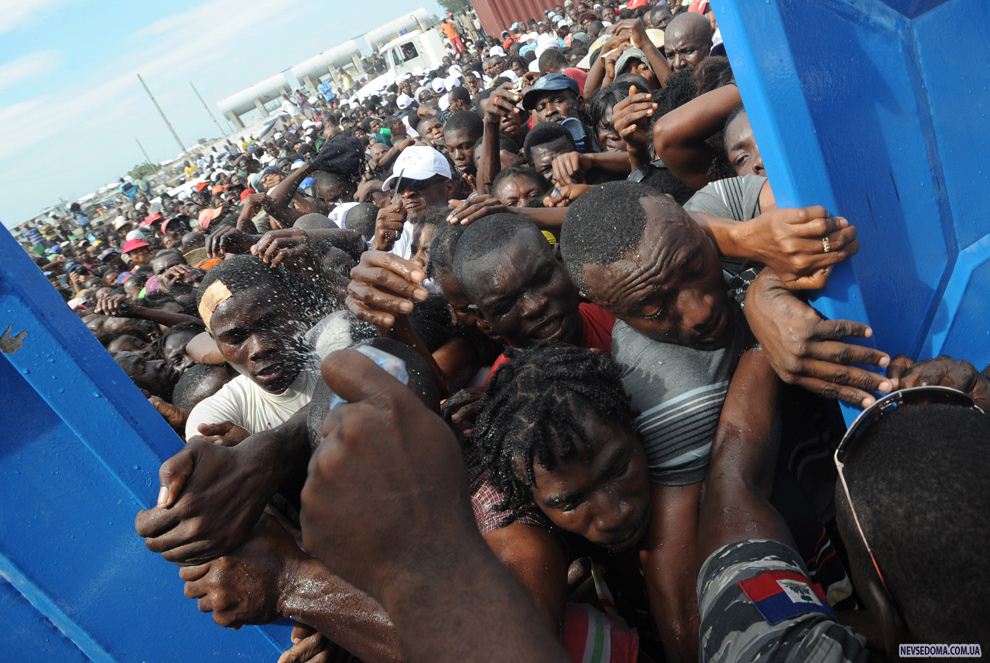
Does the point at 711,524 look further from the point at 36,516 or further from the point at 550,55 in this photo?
the point at 550,55

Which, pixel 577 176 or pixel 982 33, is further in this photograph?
pixel 577 176

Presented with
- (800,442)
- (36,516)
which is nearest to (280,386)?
(36,516)

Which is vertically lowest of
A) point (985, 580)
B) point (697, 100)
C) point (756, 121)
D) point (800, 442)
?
point (800, 442)

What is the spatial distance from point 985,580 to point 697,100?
2.09 metres

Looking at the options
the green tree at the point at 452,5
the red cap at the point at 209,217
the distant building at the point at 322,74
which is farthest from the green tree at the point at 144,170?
the red cap at the point at 209,217

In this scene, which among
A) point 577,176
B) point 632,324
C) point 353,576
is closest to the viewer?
point 353,576

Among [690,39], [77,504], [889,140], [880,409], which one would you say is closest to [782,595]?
[880,409]

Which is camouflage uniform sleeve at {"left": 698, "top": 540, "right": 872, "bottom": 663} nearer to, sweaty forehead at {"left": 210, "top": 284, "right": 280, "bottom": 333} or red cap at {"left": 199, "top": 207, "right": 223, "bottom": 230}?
sweaty forehead at {"left": 210, "top": 284, "right": 280, "bottom": 333}

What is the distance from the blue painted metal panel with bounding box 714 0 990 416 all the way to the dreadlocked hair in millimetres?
570

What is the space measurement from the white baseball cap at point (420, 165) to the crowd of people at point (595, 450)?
6.40 ft

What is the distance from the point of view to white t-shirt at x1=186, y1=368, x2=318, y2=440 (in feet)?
8.41

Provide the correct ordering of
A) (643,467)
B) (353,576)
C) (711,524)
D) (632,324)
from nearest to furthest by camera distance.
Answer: (353,576) → (711,524) → (643,467) → (632,324)

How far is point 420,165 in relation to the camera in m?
4.68

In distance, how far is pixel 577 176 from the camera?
3.76m
